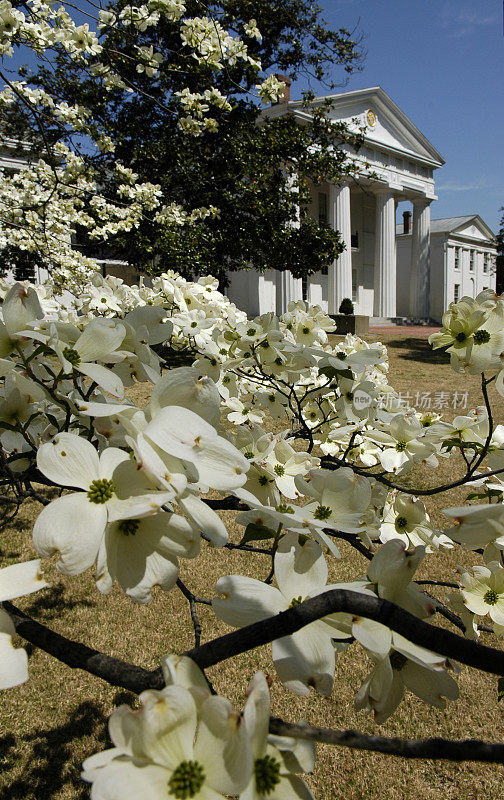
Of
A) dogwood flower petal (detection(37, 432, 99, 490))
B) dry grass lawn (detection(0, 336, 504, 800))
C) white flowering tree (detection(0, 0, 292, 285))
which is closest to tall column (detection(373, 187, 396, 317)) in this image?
white flowering tree (detection(0, 0, 292, 285))

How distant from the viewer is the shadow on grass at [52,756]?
6.70 feet

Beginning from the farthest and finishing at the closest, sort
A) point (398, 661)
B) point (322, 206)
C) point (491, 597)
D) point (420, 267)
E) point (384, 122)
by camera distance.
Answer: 1. point (420, 267)
2. point (322, 206)
3. point (384, 122)
4. point (491, 597)
5. point (398, 661)

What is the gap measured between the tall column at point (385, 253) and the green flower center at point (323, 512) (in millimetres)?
30020

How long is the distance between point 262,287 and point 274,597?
87.0ft

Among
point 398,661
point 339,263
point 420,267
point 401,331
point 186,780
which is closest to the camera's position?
point 186,780

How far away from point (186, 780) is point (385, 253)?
1216 inches

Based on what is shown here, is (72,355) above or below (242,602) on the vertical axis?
above

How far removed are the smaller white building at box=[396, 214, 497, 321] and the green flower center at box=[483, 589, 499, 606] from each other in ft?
118

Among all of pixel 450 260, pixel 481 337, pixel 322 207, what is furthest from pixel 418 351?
pixel 450 260

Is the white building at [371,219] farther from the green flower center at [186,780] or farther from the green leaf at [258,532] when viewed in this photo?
the green flower center at [186,780]

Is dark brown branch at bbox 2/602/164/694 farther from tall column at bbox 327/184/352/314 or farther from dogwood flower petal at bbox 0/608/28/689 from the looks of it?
tall column at bbox 327/184/352/314

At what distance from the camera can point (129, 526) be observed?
57 centimetres

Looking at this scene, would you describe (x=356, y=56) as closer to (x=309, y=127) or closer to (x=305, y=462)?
(x=309, y=127)

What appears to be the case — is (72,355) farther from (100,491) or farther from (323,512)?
(323,512)
